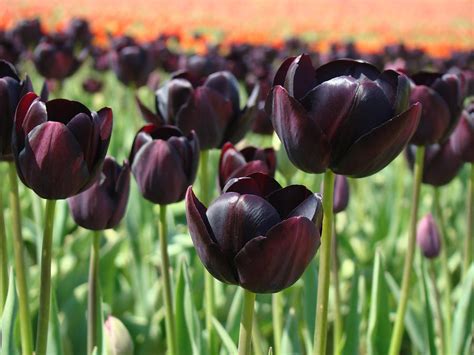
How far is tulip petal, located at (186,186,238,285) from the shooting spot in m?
0.95

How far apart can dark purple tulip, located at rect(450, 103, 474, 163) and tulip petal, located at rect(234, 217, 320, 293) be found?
1017 millimetres

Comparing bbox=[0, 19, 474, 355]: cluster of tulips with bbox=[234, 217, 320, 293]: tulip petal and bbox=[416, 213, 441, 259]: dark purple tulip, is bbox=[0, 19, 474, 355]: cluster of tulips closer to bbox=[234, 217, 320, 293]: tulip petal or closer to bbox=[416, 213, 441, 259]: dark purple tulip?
bbox=[234, 217, 320, 293]: tulip petal

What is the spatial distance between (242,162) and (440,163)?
0.67 m

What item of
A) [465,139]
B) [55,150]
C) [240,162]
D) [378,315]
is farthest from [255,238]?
[465,139]

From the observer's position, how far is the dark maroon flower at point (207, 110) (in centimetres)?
171

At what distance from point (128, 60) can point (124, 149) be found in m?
0.52

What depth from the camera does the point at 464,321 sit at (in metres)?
1.73

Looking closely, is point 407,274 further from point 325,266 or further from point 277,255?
point 277,255

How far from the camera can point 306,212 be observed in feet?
3.11

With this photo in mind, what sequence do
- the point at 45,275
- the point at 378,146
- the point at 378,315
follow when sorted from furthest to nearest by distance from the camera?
the point at 378,315
the point at 45,275
the point at 378,146

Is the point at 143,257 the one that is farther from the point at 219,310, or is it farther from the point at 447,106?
the point at 447,106

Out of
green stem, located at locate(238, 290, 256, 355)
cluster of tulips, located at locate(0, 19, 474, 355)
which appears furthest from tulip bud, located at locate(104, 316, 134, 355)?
green stem, located at locate(238, 290, 256, 355)

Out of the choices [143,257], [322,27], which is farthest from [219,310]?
[322,27]

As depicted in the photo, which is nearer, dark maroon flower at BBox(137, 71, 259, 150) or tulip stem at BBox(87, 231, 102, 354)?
tulip stem at BBox(87, 231, 102, 354)
